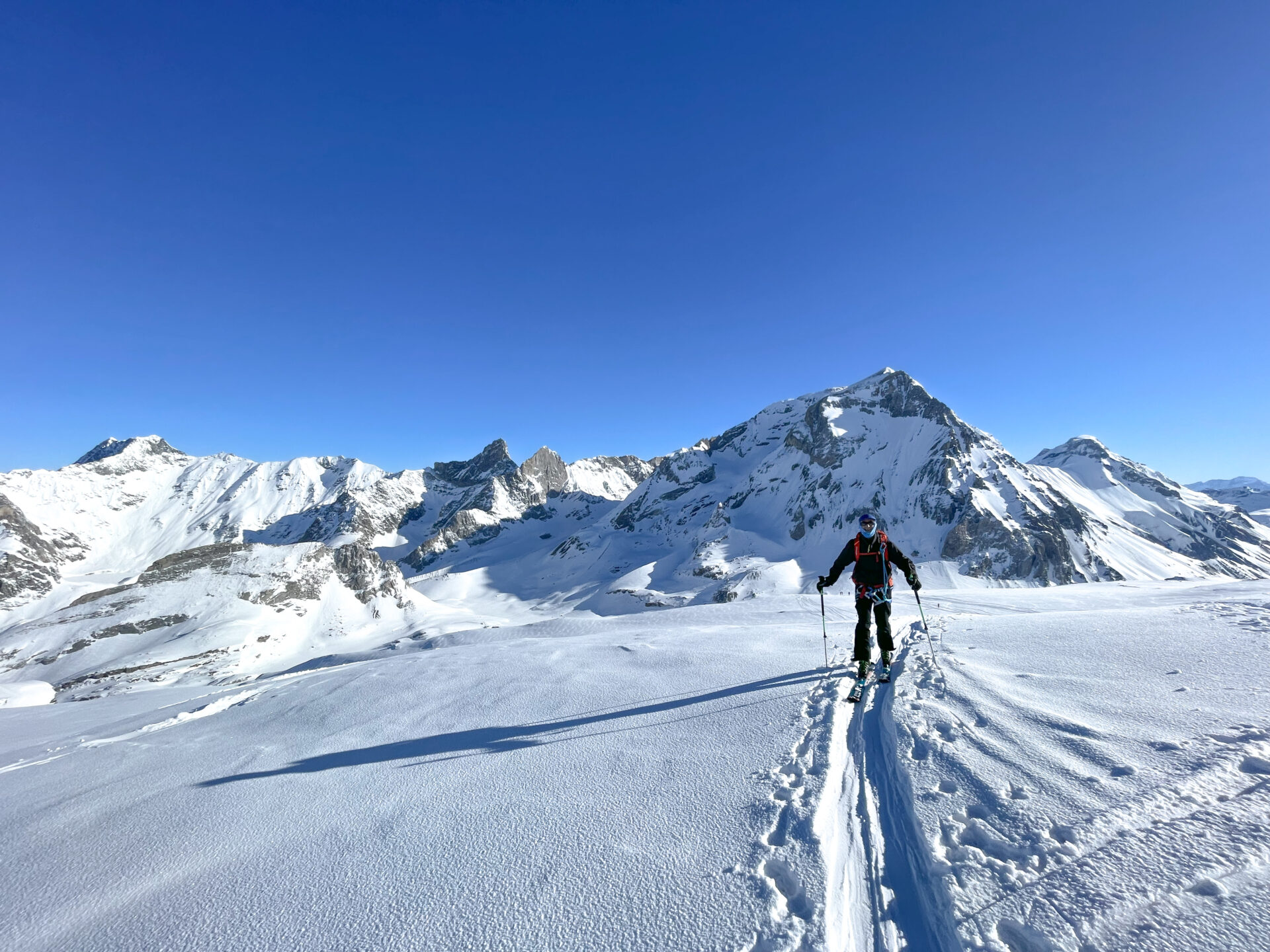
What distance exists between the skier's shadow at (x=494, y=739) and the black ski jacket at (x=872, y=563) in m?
2.09

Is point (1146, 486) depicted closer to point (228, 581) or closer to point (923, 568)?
point (923, 568)

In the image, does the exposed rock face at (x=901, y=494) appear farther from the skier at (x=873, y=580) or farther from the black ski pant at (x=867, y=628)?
the black ski pant at (x=867, y=628)

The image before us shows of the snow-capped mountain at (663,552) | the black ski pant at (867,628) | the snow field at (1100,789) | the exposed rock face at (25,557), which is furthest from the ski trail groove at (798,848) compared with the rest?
the exposed rock face at (25,557)

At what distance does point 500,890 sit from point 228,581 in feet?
279

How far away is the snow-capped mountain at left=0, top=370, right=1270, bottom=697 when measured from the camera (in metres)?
60.0

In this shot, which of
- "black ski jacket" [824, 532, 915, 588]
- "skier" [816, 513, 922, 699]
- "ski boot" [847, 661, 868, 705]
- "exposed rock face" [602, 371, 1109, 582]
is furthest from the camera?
"exposed rock face" [602, 371, 1109, 582]

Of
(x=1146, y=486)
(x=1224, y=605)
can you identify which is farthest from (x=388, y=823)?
(x=1146, y=486)

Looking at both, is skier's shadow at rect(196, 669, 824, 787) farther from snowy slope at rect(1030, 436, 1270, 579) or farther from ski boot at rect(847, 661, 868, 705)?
snowy slope at rect(1030, 436, 1270, 579)

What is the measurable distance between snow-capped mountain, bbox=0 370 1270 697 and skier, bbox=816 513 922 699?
60.5 m

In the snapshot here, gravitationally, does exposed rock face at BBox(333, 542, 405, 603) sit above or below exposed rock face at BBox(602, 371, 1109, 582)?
below

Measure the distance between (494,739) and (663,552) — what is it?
131 meters

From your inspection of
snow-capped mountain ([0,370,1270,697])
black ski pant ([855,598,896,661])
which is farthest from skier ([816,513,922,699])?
snow-capped mountain ([0,370,1270,697])

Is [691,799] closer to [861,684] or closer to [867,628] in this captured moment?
[861,684]

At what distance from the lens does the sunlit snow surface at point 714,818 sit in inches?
119
